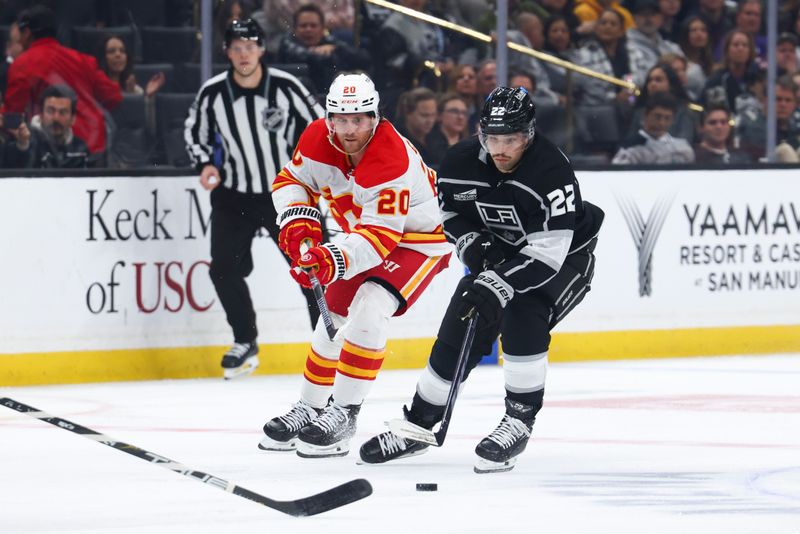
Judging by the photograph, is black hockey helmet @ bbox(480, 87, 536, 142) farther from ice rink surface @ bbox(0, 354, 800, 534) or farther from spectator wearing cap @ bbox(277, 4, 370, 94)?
spectator wearing cap @ bbox(277, 4, 370, 94)

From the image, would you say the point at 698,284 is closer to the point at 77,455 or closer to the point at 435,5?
the point at 435,5

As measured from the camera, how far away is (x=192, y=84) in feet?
23.9

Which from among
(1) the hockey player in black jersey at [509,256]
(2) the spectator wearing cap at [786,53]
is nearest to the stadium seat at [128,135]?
(1) the hockey player in black jersey at [509,256]

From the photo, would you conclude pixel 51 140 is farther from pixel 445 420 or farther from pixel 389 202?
pixel 445 420

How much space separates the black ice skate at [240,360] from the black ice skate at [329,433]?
2.09 m

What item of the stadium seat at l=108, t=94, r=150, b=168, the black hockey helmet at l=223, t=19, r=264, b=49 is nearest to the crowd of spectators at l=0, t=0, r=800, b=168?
the stadium seat at l=108, t=94, r=150, b=168

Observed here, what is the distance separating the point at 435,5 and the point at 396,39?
286mm

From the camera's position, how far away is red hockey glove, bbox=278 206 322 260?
488cm

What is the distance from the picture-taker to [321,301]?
4848mm

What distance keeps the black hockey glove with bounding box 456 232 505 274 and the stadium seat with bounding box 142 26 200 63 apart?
2859mm

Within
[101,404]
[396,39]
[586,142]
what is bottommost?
[101,404]

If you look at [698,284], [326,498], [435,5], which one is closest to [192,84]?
[435,5]

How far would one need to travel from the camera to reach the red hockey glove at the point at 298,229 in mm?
4883

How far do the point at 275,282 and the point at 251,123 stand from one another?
750 millimetres
